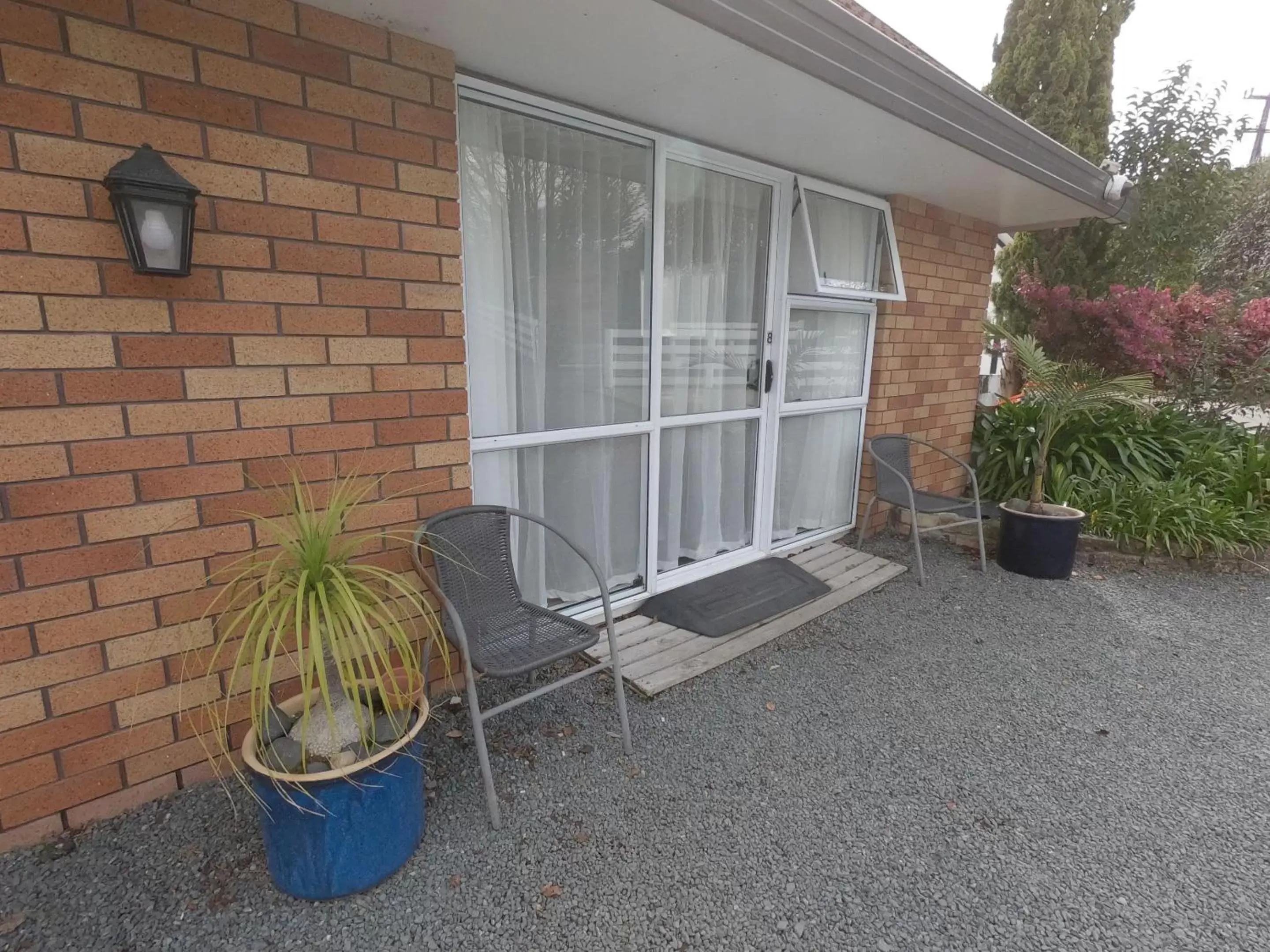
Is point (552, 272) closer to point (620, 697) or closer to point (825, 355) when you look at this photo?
point (620, 697)

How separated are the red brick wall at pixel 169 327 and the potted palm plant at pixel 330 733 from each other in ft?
0.77

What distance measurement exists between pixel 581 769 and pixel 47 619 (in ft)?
4.97

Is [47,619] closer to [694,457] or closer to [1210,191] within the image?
[694,457]

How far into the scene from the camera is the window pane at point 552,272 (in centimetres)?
232

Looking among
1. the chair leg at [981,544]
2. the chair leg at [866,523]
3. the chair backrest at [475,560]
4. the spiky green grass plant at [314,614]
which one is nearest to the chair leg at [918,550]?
the chair leg at [866,523]

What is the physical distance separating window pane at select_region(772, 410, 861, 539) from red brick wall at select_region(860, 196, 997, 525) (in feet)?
0.39

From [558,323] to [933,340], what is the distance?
2976 millimetres

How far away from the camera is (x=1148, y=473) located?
14.6 ft

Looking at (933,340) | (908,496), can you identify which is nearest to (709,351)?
(908,496)

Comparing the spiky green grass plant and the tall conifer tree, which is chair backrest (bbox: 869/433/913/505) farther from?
the tall conifer tree

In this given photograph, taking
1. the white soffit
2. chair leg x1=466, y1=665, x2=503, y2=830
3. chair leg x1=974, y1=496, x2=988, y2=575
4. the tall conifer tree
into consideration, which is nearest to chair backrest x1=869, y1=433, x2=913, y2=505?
chair leg x1=974, y1=496, x2=988, y2=575

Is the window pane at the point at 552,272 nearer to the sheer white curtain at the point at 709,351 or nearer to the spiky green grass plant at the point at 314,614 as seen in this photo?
the sheer white curtain at the point at 709,351

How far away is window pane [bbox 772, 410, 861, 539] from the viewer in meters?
3.84

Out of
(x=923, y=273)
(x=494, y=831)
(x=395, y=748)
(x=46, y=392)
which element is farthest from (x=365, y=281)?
(x=923, y=273)
